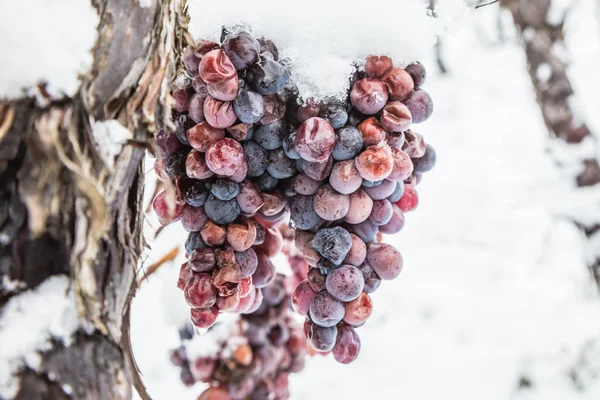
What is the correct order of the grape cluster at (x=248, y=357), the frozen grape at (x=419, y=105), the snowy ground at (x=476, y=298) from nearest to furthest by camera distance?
the frozen grape at (x=419, y=105) → the grape cluster at (x=248, y=357) → the snowy ground at (x=476, y=298)

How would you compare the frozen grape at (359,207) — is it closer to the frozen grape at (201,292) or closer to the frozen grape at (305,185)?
the frozen grape at (305,185)

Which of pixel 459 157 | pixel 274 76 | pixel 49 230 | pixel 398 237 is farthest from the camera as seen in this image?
pixel 459 157

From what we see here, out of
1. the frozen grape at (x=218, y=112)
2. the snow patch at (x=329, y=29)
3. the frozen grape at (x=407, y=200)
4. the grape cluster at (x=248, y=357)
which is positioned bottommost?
the grape cluster at (x=248, y=357)

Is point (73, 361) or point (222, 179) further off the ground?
point (222, 179)

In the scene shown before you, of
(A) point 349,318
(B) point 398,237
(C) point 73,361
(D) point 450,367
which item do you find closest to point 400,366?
(D) point 450,367

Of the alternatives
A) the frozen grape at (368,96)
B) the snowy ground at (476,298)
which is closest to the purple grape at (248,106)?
the frozen grape at (368,96)

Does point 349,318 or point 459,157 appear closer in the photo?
point 349,318

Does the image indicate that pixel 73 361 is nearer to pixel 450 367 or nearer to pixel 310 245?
pixel 310 245

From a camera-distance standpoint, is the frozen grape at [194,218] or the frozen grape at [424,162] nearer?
the frozen grape at [194,218]
